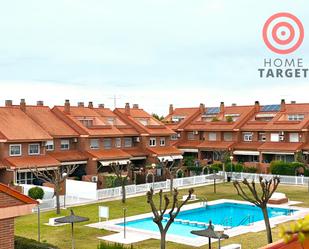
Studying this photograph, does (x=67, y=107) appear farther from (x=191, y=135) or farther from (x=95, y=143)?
(x=191, y=135)

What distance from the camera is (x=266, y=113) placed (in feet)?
195

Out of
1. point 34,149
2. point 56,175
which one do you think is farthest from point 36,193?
point 34,149

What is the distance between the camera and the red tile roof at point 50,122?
4556 centimetres

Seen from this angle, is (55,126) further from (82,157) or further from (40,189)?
(40,189)

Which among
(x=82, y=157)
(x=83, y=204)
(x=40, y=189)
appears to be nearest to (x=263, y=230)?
(x=83, y=204)

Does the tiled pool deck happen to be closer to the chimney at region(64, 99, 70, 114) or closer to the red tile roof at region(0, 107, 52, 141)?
the red tile roof at region(0, 107, 52, 141)

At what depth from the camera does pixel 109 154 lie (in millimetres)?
47344

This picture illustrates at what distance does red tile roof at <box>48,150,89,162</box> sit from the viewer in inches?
1710

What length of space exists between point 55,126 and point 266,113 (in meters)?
28.3

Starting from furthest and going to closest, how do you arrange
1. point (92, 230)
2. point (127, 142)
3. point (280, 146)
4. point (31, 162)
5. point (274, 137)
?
1. point (274, 137)
2. point (127, 142)
3. point (280, 146)
4. point (31, 162)
5. point (92, 230)

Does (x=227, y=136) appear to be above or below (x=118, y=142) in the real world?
above

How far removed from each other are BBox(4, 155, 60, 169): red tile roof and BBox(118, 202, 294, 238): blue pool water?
14.9 m

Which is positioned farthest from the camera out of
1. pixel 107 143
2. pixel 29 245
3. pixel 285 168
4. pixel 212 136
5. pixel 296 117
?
pixel 212 136

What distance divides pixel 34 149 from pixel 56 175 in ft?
41.3
